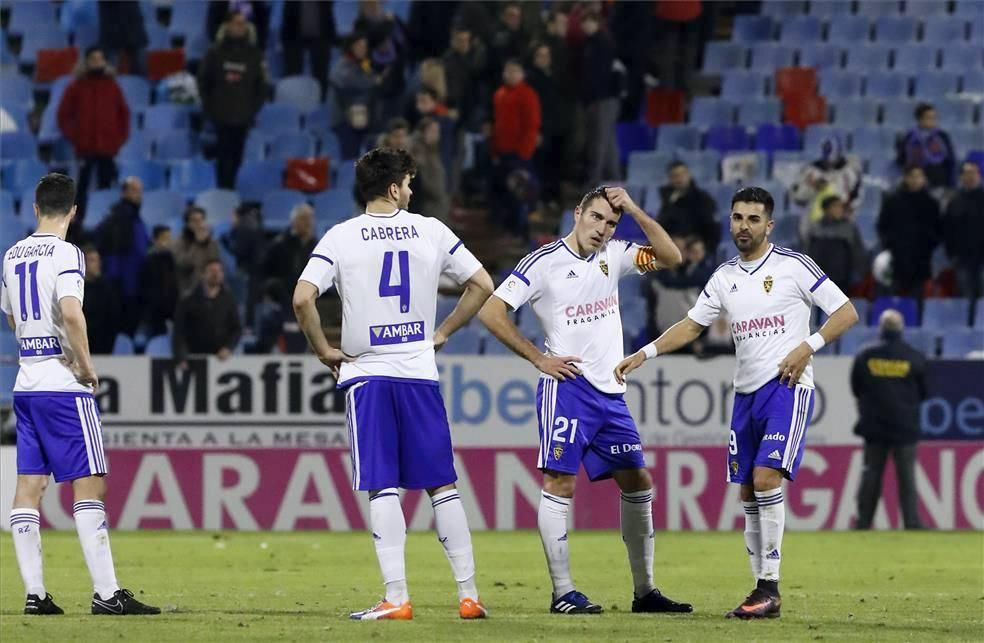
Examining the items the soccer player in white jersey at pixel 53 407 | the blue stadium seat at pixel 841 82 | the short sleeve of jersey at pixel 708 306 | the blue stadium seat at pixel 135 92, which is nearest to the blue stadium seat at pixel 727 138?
the blue stadium seat at pixel 841 82

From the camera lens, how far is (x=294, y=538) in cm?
1762

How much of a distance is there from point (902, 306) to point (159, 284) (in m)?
8.21

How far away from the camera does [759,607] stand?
10.1 metres

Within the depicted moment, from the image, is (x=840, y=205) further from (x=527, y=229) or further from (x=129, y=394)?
(x=129, y=394)

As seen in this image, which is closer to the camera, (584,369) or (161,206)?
(584,369)

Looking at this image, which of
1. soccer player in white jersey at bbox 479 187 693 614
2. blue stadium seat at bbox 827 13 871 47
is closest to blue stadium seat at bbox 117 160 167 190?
blue stadium seat at bbox 827 13 871 47

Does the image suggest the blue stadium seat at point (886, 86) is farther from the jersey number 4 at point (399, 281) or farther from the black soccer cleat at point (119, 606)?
the black soccer cleat at point (119, 606)

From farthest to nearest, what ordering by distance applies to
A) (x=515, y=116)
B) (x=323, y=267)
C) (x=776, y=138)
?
(x=776, y=138) < (x=515, y=116) < (x=323, y=267)

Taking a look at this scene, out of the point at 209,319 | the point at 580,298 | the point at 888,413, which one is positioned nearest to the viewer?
the point at 580,298

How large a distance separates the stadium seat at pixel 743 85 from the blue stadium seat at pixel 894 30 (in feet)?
6.21

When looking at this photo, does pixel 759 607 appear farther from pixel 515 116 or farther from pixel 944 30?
pixel 944 30

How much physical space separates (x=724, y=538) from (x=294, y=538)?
3.95 metres

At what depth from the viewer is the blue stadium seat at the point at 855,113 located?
24.5 metres

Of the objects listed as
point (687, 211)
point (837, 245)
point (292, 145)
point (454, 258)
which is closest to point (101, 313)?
point (292, 145)
